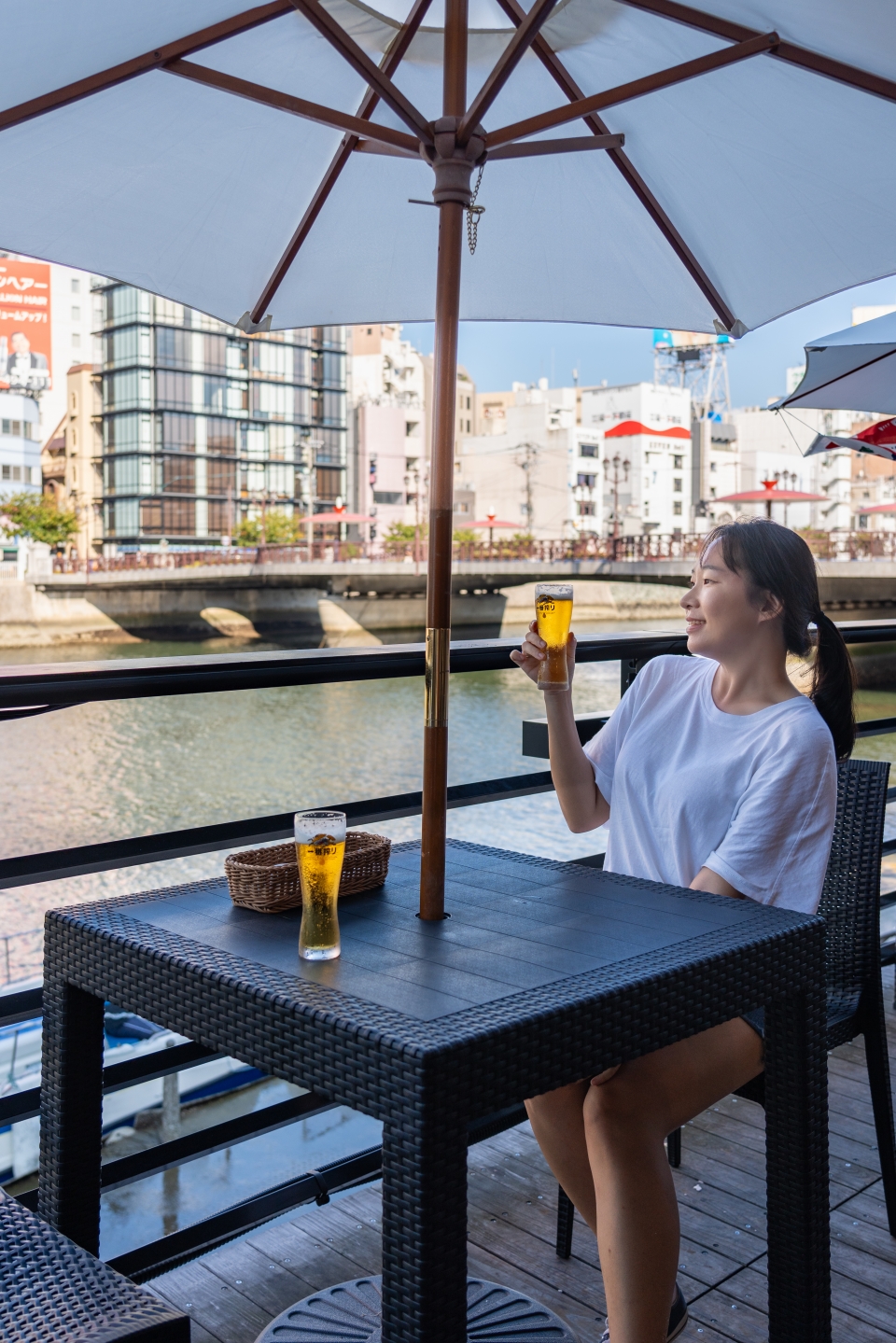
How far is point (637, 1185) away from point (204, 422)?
51672mm

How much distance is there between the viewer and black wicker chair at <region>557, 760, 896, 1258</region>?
61.4 inches

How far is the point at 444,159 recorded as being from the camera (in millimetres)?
1214

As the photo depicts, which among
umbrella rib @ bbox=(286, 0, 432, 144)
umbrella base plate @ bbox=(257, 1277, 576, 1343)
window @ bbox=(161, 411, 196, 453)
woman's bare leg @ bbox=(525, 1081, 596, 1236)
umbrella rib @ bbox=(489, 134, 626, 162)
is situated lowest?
umbrella base plate @ bbox=(257, 1277, 576, 1343)

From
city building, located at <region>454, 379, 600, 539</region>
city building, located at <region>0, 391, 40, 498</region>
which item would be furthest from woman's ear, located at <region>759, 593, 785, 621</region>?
city building, located at <region>454, 379, 600, 539</region>

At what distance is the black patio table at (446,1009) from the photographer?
822 millimetres

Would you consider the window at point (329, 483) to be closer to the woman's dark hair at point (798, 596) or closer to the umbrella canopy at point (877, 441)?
the umbrella canopy at point (877, 441)

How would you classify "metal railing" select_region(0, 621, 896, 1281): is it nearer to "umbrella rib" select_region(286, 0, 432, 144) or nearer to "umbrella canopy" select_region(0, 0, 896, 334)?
"umbrella canopy" select_region(0, 0, 896, 334)

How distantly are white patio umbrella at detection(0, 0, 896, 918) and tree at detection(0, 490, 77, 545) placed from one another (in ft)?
149

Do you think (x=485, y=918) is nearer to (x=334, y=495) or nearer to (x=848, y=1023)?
(x=848, y=1023)

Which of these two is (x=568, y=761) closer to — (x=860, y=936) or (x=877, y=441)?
(x=860, y=936)

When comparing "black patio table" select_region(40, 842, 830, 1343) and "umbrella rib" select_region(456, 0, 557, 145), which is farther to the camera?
"umbrella rib" select_region(456, 0, 557, 145)

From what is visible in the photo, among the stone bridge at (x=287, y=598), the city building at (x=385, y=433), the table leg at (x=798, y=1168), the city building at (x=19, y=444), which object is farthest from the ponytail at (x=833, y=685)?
the city building at (x=385, y=433)

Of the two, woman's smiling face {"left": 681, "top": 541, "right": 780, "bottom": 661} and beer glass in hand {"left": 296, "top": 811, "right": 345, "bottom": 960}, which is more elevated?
woman's smiling face {"left": 681, "top": 541, "right": 780, "bottom": 661}

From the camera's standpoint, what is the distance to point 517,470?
59.9m
